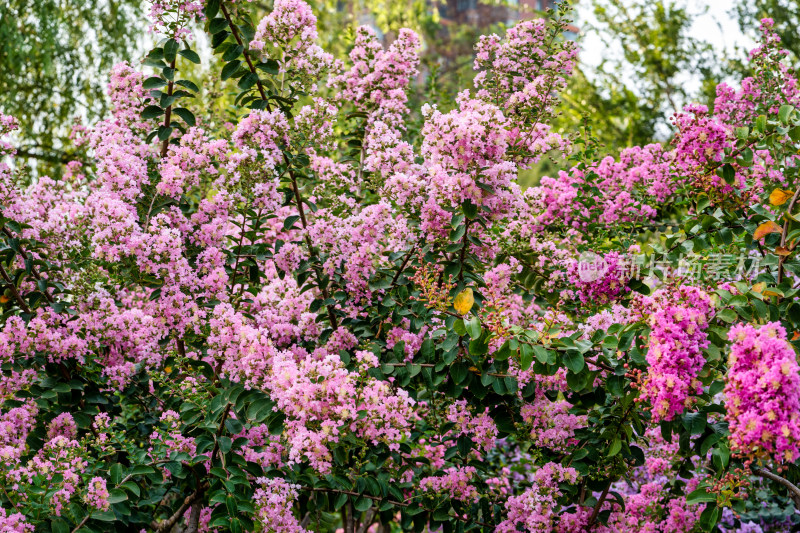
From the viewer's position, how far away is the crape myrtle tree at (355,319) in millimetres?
2205

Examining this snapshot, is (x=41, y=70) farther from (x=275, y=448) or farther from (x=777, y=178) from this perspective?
(x=777, y=178)

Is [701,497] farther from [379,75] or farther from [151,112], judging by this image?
[151,112]

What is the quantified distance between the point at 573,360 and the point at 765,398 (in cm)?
61

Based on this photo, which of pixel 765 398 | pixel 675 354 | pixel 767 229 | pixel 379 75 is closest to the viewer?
pixel 765 398

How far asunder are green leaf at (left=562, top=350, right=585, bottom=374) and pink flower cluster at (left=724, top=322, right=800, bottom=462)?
0.49 m

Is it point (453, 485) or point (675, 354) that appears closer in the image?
point (675, 354)

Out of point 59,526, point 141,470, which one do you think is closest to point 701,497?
point 141,470

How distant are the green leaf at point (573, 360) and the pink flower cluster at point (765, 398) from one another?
491 mm

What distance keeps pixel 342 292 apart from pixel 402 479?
30.1 inches

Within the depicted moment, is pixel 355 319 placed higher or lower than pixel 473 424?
higher

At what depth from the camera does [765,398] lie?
1650 mm

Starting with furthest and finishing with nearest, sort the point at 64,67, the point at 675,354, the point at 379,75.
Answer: the point at 64,67
the point at 379,75
the point at 675,354

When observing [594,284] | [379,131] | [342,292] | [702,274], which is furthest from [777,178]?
[342,292]

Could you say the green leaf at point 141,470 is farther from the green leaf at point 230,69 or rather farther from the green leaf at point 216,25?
the green leaf at point 216,25
